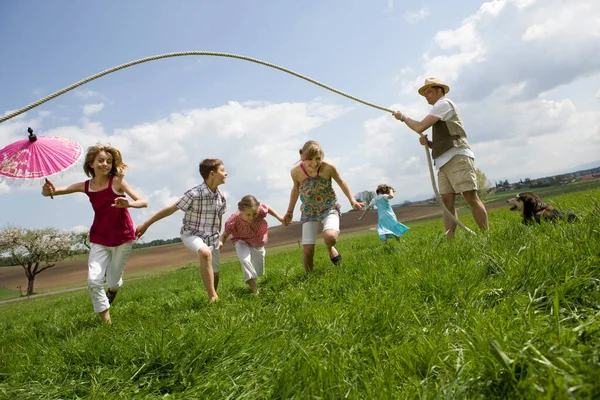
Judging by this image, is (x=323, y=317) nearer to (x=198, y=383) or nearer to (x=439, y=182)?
(x=198, y=383)

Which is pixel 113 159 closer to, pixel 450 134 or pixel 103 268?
pixel 103 268

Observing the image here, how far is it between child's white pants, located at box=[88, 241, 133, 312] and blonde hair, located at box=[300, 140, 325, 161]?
112 inches

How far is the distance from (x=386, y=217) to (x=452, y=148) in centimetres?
530

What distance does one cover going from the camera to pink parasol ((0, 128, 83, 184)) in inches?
167

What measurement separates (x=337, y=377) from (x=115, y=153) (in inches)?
184

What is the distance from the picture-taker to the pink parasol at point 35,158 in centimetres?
424

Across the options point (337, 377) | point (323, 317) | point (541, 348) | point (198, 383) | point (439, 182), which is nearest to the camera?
point (541, 348)

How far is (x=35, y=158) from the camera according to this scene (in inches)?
173

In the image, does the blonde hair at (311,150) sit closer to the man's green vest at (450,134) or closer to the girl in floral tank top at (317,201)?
the girl in floral tank top at (317,201)

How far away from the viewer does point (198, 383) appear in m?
2.07

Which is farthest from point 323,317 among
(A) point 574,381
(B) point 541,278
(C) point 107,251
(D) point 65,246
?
(D) point 65,246

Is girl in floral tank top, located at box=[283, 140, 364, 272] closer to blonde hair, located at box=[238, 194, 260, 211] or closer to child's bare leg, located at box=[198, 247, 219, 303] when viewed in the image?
blonde hair, located at box=[238, 194, 260, 211]

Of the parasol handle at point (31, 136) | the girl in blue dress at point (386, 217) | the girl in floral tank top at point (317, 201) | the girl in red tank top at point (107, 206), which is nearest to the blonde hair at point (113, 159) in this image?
the girl in red tank top at point (107, 206)

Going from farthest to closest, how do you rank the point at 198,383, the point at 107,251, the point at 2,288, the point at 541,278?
the point at 2,288 < the point at 107,251 < the point at 541,278 < the point at 198,383
